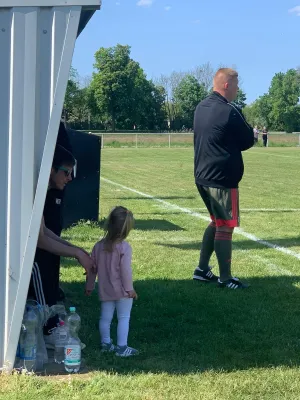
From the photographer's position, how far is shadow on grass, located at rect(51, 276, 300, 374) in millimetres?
4129

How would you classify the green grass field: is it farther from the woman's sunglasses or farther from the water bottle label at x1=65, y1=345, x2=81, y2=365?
the woman's sunglasses

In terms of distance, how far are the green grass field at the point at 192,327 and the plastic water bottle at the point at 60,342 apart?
20 cm

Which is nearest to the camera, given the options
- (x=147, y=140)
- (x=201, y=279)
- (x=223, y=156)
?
(x=223, y=156)

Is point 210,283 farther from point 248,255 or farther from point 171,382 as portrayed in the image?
point 171,382

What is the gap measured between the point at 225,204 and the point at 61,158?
2050mm

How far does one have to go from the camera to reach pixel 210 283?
6316 mm

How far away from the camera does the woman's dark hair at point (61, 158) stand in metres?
4.64

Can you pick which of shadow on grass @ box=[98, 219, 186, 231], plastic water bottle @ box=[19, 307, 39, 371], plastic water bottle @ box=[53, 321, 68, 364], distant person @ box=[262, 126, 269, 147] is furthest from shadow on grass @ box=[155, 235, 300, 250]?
distant person @ box=[262, 126, 269, 147]

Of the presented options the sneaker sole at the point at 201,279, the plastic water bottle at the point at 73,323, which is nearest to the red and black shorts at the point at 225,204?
the sneaker sole at the point at 201,279

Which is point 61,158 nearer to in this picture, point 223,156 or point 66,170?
point 66,170

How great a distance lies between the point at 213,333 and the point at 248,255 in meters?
3.10

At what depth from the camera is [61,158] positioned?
15.3 feet

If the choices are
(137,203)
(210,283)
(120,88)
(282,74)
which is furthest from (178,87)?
(210,283)

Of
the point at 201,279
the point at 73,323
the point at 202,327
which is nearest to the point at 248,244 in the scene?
the point at 201,279
